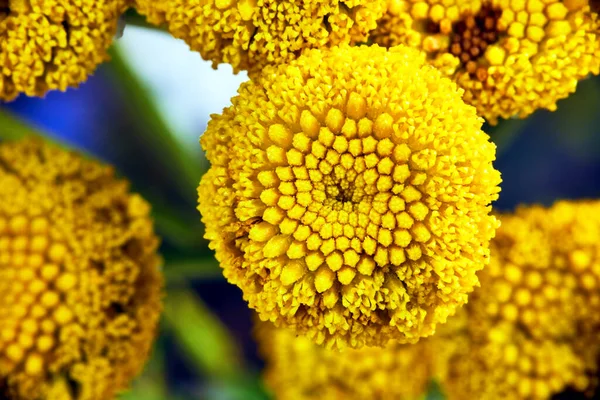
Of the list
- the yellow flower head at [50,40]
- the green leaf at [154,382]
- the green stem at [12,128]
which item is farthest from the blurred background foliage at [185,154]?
the yellow flower head at [50,40]

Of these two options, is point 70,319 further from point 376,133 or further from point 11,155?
point 376,133

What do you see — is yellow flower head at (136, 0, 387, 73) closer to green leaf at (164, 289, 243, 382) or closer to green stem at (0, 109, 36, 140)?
green stem at (0, 109, 36, 140)

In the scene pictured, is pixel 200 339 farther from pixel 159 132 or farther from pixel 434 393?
pixel 434 393

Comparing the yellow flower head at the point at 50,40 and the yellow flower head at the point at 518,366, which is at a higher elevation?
the yellow flower head at the point at 50,40

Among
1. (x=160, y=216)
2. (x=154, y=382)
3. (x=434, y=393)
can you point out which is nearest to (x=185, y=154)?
(x=160, y=216)

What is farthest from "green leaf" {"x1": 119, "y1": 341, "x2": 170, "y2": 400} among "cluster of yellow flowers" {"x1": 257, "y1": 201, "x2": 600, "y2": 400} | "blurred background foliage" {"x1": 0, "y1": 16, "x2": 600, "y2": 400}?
"cluster of yellow flowers" {"x1": 257, "y1": 201, "x2": 600, "y2": 400}

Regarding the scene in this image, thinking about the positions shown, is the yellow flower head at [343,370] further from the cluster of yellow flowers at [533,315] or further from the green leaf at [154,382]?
the green leaf at [154,382]
